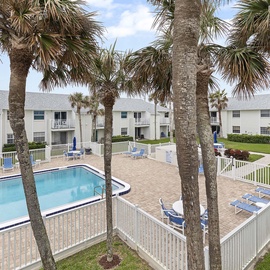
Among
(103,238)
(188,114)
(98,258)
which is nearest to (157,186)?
(103,238)

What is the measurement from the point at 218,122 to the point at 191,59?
4122 cm

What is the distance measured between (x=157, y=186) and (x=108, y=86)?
25.6ft

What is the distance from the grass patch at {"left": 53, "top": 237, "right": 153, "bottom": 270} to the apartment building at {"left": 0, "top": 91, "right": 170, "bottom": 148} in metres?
23.0

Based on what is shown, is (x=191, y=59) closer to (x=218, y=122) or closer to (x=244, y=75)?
(x=244, y=75)

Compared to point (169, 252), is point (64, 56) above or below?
above

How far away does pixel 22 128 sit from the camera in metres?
4.30

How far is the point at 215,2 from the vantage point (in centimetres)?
422

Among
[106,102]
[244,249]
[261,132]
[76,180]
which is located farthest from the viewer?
[261,132]

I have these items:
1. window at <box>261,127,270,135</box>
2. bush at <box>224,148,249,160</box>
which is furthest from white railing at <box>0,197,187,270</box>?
window at <box>261,127,270,135</box>

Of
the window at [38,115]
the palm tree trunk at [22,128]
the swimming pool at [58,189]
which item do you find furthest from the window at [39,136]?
the palm tree trunk at [22,128]

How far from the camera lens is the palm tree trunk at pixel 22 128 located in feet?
13.8

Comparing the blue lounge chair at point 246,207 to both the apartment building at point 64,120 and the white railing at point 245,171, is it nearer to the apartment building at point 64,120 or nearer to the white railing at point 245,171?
the white railing at point 245,171

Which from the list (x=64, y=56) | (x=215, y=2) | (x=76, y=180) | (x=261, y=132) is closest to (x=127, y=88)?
(x=64, y=56)

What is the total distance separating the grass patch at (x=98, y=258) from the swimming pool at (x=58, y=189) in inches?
131
